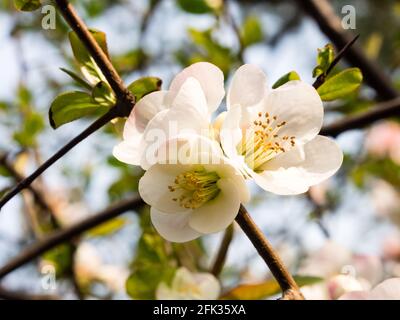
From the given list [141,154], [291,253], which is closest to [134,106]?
[141,154]

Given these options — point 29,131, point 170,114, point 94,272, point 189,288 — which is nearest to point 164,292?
point 189,288

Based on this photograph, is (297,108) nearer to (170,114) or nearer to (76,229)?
(170,114)

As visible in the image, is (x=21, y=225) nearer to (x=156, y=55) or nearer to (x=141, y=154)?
(x=156, y=55)

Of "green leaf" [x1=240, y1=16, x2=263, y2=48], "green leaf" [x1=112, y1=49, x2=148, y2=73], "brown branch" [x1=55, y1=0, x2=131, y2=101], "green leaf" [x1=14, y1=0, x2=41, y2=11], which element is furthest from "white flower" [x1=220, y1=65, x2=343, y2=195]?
"green leaf" [x1=112, y1=49, x2=148, y2=73]

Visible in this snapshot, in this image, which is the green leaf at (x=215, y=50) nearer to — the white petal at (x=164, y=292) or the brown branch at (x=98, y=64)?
the white petal at (x=164, y=292)

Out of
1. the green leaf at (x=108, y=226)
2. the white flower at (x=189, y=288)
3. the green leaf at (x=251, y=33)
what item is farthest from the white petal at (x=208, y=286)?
the green leaf at (x=251, y=33)

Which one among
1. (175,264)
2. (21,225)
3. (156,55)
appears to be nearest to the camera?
(175,264)

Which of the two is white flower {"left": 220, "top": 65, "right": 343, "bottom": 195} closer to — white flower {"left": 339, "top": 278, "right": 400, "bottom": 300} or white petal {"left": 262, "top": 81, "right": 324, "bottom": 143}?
white petal {"left": 262, "top": 81, "right": 324, "bottom": 143}
